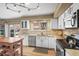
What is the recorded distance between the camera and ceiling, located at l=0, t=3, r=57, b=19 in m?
1.90

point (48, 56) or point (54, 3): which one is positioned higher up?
point (54, 3)

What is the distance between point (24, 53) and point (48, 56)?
39 cm

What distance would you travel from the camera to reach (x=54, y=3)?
1893 millimetres

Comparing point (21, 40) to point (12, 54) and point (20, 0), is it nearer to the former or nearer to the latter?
point (12, 54)

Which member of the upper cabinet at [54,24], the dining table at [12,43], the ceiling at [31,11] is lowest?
the dining table at [12,43]

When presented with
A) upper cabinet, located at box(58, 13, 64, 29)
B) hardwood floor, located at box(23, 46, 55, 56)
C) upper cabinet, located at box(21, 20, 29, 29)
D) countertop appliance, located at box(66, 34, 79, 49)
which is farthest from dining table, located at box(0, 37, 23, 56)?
countertop appliance, located at box(66, 34, 79, 49)

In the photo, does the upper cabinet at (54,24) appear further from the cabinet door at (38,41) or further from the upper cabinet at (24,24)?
the upper cabinet at (24,24)

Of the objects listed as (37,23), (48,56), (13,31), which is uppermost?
(37,23)

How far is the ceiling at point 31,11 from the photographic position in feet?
6.24

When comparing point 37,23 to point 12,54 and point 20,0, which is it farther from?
point 12,54

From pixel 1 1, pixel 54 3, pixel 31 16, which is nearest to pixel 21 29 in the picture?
pixel 31 16

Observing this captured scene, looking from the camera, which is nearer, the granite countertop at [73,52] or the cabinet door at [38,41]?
the granite countertop at [73,52]

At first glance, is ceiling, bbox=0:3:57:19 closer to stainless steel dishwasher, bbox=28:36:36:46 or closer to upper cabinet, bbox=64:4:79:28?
upper cabinet, bbox=64:4:79:28

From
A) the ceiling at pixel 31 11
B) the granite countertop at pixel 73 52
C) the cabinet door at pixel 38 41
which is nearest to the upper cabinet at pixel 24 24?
the ceiling at pixel 31 11
